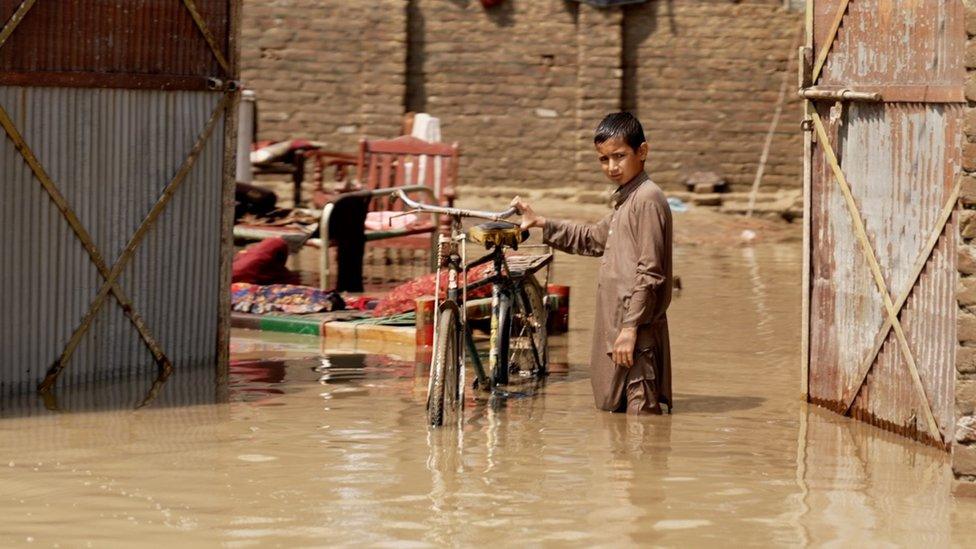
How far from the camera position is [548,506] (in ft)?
18.7

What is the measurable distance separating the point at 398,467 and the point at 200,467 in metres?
0.76

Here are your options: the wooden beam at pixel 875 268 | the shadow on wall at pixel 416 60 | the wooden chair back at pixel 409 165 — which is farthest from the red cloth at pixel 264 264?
the shadow on wall at pixel 416 60

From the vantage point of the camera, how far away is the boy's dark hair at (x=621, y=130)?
7320mm

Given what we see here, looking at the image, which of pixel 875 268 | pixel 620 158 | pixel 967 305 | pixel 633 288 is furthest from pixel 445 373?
pixel 967 305

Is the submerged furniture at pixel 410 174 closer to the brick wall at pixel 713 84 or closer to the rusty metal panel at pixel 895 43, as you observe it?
the rusty metal panel at pixel 895 43

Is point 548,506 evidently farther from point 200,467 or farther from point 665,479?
point 200,467

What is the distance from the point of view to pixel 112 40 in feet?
26.4

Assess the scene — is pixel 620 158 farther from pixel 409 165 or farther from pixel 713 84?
pixel 713 84

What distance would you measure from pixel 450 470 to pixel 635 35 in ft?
41.1

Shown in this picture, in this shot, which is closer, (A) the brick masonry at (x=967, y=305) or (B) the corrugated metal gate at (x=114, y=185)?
(A) the brick masonry at (x=967, y=305)

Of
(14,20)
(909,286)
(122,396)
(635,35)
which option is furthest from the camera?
(635,35)

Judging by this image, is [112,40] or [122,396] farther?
[112,40]

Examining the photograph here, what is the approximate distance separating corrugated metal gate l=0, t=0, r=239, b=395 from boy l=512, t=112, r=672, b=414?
6.96 ft

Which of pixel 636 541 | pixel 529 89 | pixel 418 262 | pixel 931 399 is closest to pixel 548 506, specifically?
pixel 636 541
